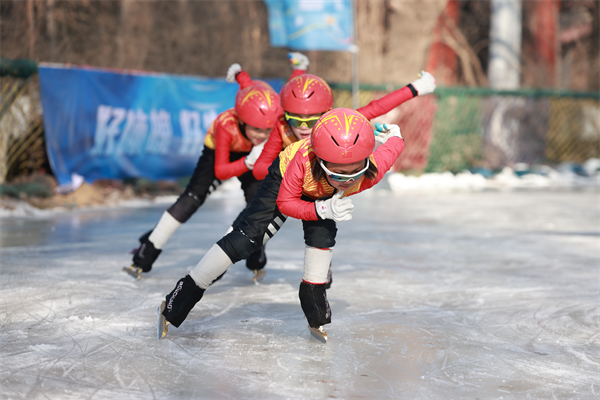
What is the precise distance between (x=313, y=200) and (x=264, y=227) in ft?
1.11

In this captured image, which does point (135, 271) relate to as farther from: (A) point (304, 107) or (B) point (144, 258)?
(A) point (304, 107)

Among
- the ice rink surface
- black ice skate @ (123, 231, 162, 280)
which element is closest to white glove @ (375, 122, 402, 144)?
the ice rink surface

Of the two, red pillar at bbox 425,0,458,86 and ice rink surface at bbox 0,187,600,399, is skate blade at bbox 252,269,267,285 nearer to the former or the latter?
ice rink surface at bbox 0,187,600,399

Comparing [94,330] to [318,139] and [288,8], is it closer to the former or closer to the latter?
[318,139]

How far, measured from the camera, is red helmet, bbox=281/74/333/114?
4.23 m

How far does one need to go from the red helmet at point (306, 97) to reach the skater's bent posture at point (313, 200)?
38cm

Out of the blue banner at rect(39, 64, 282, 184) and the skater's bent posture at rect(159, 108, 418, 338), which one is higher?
the skater's bent posture at rect(159, 108, 418, 338)

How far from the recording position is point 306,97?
13.9 ft

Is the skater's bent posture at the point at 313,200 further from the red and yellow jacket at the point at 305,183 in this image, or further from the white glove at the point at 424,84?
the white glove at the point at 424,84

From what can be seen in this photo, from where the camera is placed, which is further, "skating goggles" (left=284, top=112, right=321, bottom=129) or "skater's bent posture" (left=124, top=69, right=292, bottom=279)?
"skater's bent posture" (left=124, top=69, right=292, bottom=279)

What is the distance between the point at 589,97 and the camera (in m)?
18.6

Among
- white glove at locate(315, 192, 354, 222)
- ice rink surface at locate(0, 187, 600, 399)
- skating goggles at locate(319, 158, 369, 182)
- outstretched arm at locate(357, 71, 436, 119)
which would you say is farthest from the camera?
outstretched arm at locate(357, 71, 436, 119)

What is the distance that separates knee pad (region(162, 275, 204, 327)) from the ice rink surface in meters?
0.13

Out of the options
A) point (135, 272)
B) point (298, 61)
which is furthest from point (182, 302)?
point (298, 61)
